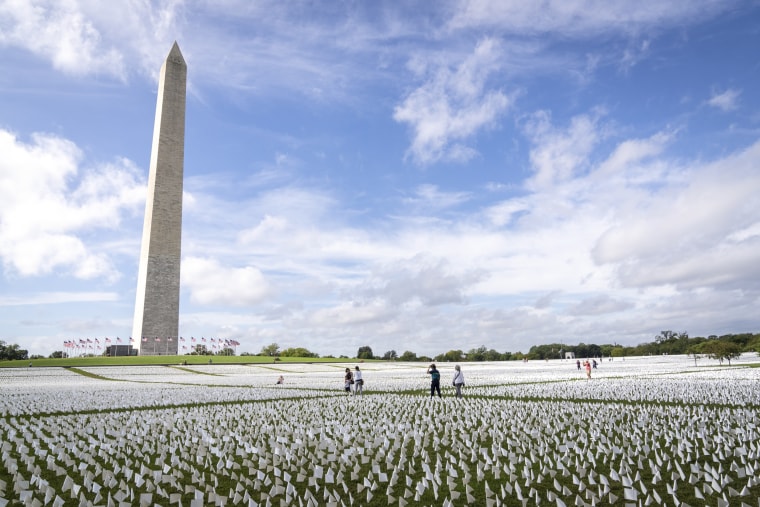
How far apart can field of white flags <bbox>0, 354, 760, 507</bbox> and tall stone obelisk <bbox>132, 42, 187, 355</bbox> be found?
4886 centimetres

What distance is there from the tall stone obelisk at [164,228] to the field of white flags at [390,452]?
48859 millimetres

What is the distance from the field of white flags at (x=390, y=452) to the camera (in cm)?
728

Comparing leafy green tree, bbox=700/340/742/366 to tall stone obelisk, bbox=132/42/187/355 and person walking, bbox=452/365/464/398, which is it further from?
tall stone obelisk, bbox=132/42/187/355

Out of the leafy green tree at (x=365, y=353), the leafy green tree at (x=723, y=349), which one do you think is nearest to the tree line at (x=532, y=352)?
the leafy green tree at (x=365, y=353)

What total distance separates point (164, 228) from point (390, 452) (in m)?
64.2

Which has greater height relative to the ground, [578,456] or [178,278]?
[178,278]

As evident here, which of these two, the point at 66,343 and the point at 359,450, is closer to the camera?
the point at 359,450

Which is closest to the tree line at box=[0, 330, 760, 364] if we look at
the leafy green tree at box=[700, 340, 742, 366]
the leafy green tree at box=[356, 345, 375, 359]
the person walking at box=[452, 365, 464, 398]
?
the leafy green tree at box=[356, 345, 375, 359]

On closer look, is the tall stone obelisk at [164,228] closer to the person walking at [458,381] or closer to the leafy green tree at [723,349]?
the person walking at [458,381]

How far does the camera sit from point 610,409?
15.3 meters

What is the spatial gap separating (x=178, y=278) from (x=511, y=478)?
66783 millimetres

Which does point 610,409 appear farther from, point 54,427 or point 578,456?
point 54,427

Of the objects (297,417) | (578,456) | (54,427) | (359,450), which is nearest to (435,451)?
(359,450)

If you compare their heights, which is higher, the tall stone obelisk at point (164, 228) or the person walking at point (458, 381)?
the tall stone obelisk at point (164, 228)
